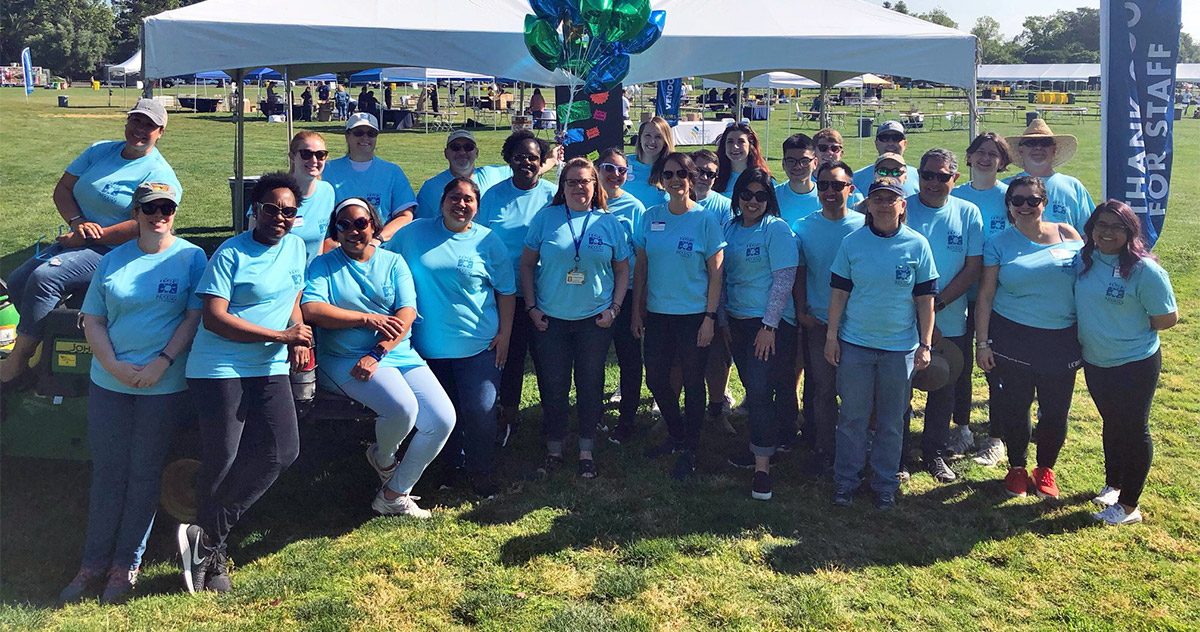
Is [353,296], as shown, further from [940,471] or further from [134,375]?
[940,471]

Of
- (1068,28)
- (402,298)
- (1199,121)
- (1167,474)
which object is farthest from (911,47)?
(1068,28)

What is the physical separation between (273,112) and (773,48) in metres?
28.9

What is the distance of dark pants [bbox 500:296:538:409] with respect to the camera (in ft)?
16.9

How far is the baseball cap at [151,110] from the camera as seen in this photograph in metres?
4.43

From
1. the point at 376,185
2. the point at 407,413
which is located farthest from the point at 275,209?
the point at 376,185

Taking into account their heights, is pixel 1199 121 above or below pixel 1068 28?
below

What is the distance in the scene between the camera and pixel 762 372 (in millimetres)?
4730

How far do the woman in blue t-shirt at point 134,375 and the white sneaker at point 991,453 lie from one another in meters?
4.27

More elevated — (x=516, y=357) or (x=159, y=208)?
(x=159, y=208)

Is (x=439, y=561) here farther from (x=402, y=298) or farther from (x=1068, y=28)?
(x=1068, y=28)

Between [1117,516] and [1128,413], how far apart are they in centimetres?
56

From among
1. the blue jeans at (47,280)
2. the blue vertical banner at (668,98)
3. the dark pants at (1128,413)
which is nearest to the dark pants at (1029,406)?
the dark pants at (1128,413)

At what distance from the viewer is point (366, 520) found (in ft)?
14.6

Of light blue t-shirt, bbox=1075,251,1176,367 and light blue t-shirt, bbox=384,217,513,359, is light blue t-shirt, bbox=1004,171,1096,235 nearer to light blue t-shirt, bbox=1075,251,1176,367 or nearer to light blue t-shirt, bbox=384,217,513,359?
light blue t-shirt, bbox=1075,251,1176,367
